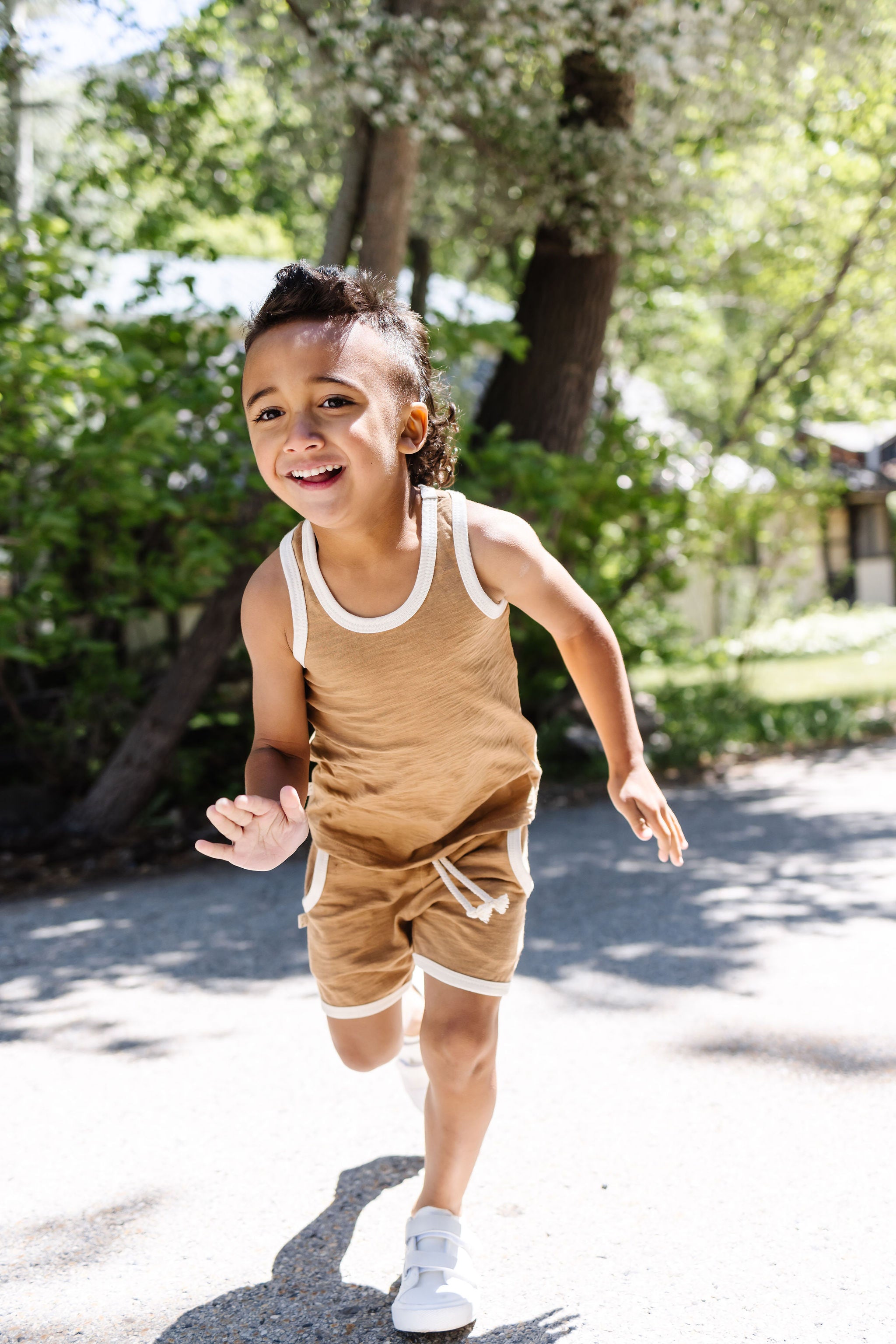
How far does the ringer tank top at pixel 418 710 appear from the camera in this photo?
2.11m

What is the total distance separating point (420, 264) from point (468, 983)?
804 cm

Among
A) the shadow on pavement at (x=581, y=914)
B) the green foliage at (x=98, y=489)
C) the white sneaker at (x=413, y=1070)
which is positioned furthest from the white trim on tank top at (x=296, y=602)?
the green foliage at (x=98, y=489)

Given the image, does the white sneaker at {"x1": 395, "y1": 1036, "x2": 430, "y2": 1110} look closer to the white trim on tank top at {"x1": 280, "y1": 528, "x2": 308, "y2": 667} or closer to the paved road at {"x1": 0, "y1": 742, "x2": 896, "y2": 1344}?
the paved road at {"x1": 0, "y1": 742, "x2": 896, "y2": 1344}

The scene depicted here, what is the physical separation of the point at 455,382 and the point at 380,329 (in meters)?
5.77

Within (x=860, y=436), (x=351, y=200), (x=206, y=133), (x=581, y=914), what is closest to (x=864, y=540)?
(x=860, y=436)

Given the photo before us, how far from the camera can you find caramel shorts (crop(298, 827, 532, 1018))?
2174mm

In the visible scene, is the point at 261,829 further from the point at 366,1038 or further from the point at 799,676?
the point at 799,676

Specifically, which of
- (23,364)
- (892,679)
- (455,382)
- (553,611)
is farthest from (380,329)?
(892,679)

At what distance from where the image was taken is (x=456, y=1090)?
2.08 metres

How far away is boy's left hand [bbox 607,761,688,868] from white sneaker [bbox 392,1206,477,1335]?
804 millimetres

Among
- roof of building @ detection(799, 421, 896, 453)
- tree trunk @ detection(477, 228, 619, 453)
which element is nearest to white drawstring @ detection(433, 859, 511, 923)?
tree trunk @ detection(477, 228, 619, 453)

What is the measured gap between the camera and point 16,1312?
204 cm

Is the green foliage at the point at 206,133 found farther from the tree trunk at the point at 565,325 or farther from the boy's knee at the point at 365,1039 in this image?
the boy's knee at the point at 365,1039

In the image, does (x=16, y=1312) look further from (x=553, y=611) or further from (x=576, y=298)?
(x=576, y=298)
